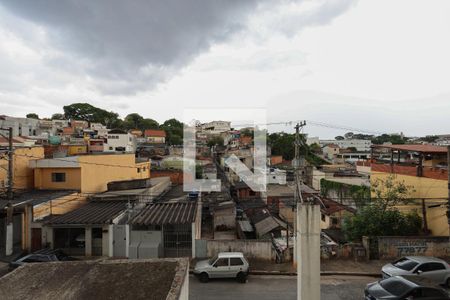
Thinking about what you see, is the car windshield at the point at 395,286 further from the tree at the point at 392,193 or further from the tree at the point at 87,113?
the tree at the point at 87,113

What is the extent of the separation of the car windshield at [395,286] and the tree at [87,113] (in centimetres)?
9299

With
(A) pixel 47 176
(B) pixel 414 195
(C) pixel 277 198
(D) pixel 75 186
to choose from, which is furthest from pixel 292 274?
(A) pixel 47 176

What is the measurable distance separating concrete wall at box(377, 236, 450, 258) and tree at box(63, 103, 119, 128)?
8964 cm

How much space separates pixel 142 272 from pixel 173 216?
34.5 feet

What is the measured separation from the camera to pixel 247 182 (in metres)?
35.6

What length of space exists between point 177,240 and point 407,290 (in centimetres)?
983

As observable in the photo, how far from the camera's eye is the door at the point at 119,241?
1520cm

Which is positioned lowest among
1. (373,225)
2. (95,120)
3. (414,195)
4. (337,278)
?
(337,278)

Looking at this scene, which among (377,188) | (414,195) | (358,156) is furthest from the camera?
(358,156)

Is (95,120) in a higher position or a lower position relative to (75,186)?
higher

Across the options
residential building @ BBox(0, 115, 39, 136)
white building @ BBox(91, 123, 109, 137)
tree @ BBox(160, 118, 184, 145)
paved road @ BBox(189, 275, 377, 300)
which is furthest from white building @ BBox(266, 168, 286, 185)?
residential building @ BBox(0, 115, 39, 136)

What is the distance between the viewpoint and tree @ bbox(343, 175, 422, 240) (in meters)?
15.4

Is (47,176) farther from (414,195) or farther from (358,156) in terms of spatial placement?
(358,156)

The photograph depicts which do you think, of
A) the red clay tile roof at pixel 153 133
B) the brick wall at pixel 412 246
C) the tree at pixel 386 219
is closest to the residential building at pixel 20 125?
the red clay tile roof at pixel 153 133
